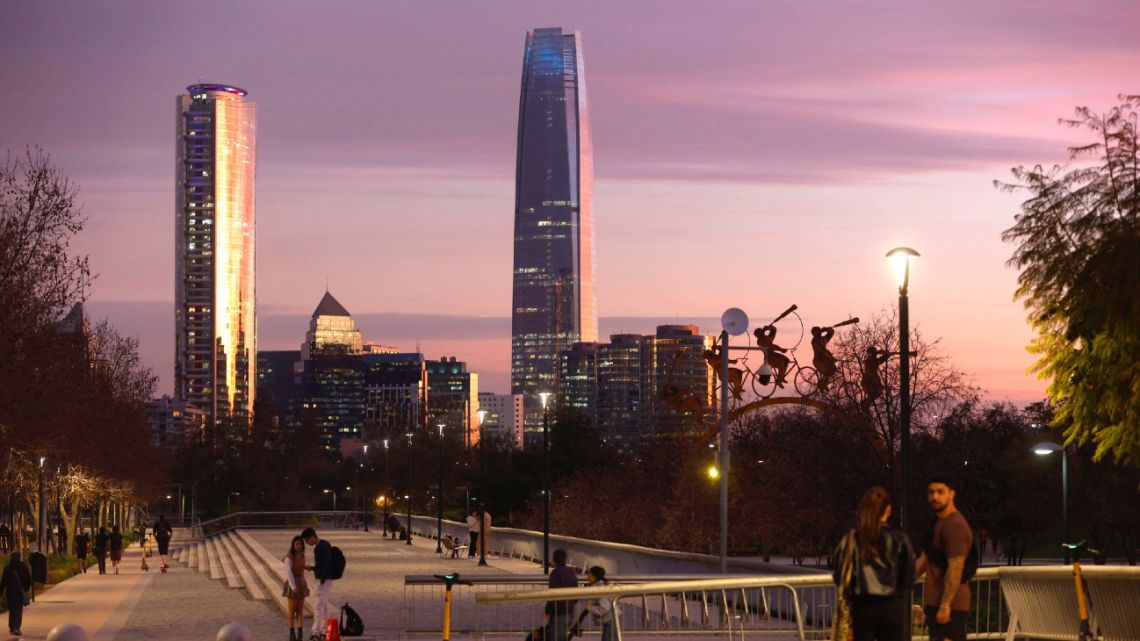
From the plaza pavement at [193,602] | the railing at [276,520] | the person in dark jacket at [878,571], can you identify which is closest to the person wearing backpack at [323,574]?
the plaza pavement at [193,602]

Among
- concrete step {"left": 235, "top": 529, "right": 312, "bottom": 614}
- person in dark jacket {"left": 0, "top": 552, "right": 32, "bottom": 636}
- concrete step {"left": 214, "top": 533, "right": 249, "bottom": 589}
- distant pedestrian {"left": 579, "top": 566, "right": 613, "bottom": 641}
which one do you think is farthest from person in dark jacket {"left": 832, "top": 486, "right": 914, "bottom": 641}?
concrete step {"left": 214, "top": 533, "right": 249, "bottom": 589}

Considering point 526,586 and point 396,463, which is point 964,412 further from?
point 396,463

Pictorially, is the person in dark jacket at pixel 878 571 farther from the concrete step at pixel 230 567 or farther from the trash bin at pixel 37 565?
the concrete step at pixel 230 567

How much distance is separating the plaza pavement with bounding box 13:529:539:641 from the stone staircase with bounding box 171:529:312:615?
452mm

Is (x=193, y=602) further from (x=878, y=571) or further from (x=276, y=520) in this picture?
(x=276, y=520)

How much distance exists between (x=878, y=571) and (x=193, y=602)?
92.2 feet

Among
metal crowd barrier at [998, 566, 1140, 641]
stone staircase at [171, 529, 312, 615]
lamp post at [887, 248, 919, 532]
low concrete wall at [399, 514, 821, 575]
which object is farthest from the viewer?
stone staircase at [171, 529, 312, 615]

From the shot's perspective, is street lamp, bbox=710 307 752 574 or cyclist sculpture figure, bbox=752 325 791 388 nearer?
street lamp, bbox=710 307 752 574

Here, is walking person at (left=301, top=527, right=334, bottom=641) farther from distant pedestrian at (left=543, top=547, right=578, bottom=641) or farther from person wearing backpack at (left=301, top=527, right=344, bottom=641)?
distant pedestrian at (left=543, top=547, right=578, bottom=641)

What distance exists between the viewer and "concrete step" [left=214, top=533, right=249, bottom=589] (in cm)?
4517

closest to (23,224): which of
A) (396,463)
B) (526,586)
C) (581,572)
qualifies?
(526,586)

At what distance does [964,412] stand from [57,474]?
108 ft

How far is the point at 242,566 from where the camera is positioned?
173 ft

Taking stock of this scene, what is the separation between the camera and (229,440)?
18888 centimetres
